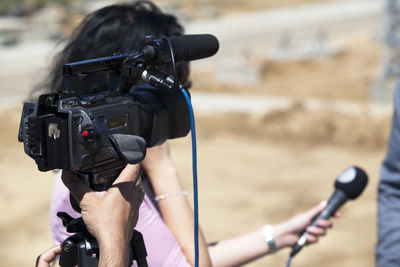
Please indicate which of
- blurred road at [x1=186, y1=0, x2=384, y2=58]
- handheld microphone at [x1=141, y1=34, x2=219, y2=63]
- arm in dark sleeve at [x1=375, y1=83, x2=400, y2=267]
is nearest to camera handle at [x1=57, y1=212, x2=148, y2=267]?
handheld microphone at [x1=141, y1=34, x2=219, y2=63]

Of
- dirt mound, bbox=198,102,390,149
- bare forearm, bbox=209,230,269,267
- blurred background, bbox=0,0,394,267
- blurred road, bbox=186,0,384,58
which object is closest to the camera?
bare forearm, bbox=209,230,269,267

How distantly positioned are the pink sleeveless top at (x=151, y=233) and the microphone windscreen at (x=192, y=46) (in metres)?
0.52

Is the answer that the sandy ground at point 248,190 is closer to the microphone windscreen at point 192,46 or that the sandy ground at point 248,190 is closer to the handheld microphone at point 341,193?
the handheld microphone at point 341,193

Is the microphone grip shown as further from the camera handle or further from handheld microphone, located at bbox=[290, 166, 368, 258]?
the camera handle

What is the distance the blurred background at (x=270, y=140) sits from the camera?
5016 millimetres

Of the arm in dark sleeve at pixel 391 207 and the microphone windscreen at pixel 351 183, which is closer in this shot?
the arm in dark sleeve at pixel 391 207

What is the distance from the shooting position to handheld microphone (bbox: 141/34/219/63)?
55.9 inches

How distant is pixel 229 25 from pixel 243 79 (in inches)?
411

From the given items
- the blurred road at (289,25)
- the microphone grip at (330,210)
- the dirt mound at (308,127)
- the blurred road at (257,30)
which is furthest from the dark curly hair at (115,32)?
the blurred road at (289,25)

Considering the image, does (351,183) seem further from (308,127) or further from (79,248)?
(308,127)

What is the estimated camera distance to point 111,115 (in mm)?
1367

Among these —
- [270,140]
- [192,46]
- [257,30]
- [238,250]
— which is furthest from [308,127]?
[257,30]

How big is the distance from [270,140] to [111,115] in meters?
6.47

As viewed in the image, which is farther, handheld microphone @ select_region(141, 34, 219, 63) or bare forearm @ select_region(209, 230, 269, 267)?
bare forearm @ select_region(209, 230, 269, 267)
